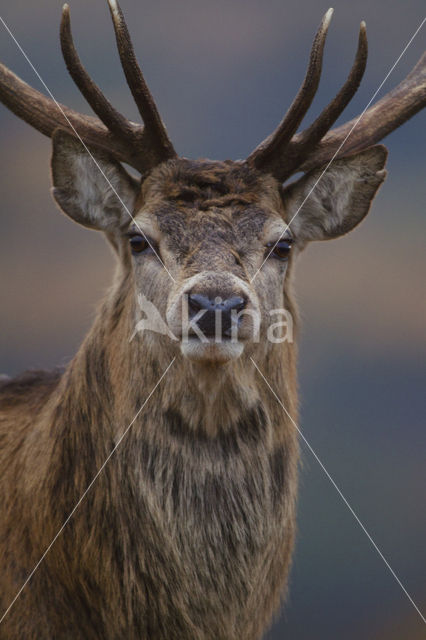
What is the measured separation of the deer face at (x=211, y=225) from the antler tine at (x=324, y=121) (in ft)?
0.42

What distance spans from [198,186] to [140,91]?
0.72 meters

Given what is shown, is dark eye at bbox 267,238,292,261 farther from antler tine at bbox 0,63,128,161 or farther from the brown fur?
antler tine at bbox 0,63,128,161

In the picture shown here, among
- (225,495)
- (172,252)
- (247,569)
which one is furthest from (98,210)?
(247,569)

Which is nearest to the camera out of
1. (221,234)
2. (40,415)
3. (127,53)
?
(221,234)

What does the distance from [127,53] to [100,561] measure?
305 centimetres

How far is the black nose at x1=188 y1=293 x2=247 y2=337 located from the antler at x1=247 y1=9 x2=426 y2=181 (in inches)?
57.5

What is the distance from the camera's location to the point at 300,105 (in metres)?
5.01

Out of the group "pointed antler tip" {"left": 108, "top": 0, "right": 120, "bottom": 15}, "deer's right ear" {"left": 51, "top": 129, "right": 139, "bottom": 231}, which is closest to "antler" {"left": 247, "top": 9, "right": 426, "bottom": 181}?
"deer's right ear" {"left": 51, "top": 129, "right": 139, "bottom": 231}

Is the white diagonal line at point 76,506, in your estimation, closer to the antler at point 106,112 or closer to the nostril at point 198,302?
the nostril at point 198,302

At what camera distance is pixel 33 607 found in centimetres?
464

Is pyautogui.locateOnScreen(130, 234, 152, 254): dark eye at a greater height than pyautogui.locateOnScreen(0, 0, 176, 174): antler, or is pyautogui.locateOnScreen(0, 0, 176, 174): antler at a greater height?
pyautogui.locateOnScreen(0, 0, 176, 174): antler

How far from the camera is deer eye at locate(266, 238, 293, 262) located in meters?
4.82

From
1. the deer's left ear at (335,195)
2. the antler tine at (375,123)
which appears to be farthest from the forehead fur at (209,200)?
the antler tine at (375,123)

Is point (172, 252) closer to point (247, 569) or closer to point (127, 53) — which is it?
point (127, 53)
